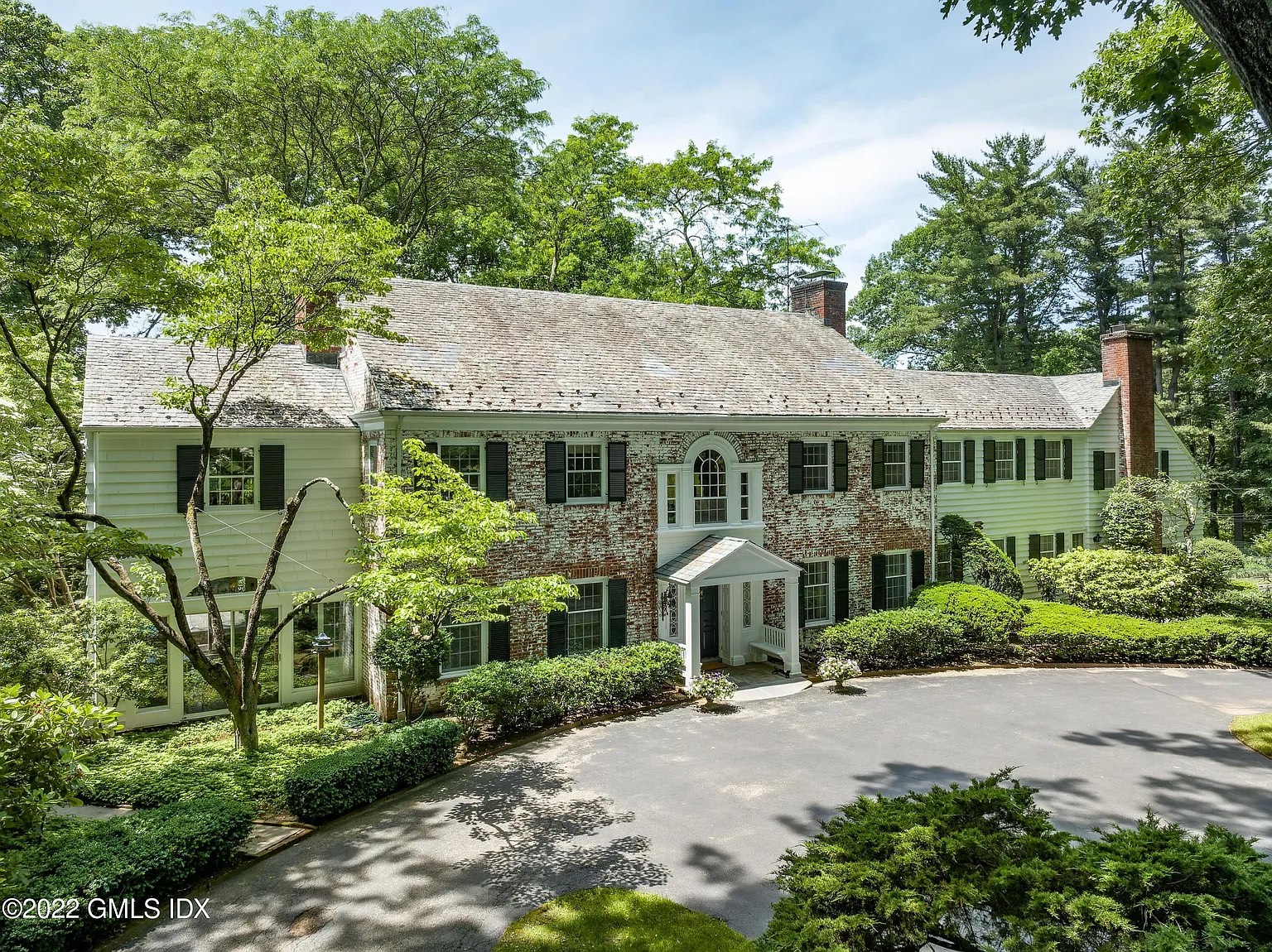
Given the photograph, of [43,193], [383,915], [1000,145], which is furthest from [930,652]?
[1000,145]

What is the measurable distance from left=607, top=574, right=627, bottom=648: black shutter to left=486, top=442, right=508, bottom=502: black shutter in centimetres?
330

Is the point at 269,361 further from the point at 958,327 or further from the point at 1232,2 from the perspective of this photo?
the point at 958,327

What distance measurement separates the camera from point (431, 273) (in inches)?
1197

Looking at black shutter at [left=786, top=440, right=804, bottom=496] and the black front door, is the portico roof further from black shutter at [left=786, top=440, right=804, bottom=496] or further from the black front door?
black shutter at [left=786, top=440, right=804, bottom=496]

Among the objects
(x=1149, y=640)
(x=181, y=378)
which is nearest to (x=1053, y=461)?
(x=1149, y=640)


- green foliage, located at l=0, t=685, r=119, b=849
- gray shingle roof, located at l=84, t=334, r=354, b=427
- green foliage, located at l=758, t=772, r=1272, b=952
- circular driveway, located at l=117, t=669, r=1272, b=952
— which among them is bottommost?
circular driveway, located at l=117, t=669, r=1272, b=952

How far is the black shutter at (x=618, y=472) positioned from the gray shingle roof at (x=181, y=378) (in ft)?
19.6

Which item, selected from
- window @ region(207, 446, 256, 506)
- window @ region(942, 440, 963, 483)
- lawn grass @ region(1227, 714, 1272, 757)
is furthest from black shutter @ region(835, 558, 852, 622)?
window @ region(207, 446, 256, 506)

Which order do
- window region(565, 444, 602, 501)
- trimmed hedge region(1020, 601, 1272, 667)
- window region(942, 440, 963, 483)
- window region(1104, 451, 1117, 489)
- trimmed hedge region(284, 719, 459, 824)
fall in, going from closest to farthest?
trimmed hedge region(284, 719, 459, 824), window region(565, 444, 602, 501), trimmed hedge region(1020, 601, 1272, 667), window region(942, 440, 963, 483), window region(1104, 451, 1117, 489)

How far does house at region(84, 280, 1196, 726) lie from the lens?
47.4 ft

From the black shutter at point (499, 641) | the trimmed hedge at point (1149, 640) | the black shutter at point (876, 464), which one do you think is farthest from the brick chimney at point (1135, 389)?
the black shutter at point (499, 641)

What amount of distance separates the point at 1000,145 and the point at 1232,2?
41.2 m

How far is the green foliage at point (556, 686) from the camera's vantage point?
12844mm

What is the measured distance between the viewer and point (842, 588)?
18.8m
